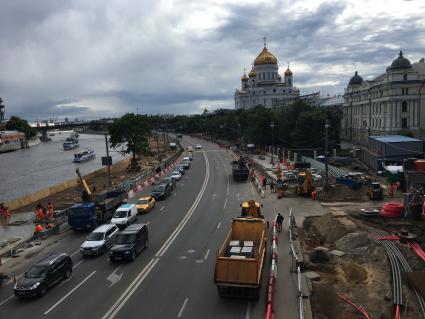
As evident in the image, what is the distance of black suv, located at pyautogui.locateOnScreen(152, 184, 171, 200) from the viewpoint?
40.7 m

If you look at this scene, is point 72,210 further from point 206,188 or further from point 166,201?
point 206,188

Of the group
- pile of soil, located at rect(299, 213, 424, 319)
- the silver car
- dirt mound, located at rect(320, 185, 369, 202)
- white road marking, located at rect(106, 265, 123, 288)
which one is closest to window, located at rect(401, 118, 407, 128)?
dirt mound, located at rect(320, 185, 369, 202)

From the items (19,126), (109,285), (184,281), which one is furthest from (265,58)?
(109,285)

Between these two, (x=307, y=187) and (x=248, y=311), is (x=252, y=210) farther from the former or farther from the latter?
(x=307, y=187)

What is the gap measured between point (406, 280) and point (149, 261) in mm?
12747

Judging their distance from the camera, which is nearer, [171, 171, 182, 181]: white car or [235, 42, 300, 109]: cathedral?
[171, 171, 182, 181]: white car

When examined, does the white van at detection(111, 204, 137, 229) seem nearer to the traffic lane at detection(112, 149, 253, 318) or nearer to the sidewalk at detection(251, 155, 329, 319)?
the traffic lane at detection(112, 149, 253, 318)

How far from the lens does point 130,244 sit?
22891mm

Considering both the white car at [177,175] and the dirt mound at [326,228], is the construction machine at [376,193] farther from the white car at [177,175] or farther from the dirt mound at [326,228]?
the white car at [177,175]

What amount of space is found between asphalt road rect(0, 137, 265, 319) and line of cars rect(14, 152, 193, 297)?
0.42 m

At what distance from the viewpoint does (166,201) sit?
40438 millimetres

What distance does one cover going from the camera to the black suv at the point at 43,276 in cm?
1842

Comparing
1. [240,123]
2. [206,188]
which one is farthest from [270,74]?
[206,188]

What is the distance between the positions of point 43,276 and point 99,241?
224 inches
